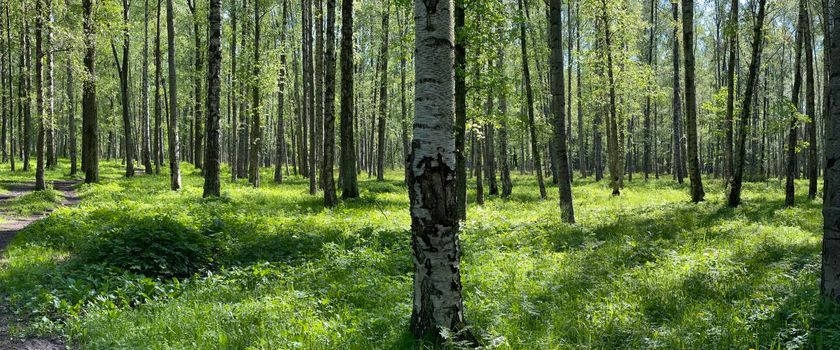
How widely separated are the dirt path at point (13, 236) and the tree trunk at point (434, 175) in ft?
12.4

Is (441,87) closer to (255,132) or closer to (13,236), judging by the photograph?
(13,236)

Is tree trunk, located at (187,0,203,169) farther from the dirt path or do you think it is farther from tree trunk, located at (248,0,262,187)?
the dirt path

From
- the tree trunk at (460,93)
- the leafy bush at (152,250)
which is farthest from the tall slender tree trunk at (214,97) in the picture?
the tree trunk at (460,93)

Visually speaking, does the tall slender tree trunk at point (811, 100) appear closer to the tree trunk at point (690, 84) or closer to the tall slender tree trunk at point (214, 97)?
the tree trunk at point (690, 84)

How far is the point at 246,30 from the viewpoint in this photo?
2731 cm

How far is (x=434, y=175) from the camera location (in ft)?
14.3

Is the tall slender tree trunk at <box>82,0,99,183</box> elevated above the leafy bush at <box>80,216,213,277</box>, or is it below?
above

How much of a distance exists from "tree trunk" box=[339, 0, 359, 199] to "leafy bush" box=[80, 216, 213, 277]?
7.10m

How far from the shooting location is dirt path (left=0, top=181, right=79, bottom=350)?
5070 millimetres

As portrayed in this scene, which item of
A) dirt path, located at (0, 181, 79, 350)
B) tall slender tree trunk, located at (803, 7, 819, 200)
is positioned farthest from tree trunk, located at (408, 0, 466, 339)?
tall slender tree trunk, located at (803, 7, 819, 200)

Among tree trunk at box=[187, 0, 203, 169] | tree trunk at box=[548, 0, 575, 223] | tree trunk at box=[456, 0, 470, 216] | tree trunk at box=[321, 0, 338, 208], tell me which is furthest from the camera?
tree trunk at box=[187, 0, 203, 169]

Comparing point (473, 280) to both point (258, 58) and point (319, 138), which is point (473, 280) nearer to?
point (319, 138)

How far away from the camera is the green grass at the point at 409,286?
4.95 metres

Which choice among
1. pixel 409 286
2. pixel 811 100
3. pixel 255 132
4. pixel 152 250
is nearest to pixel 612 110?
pixel 811 100
